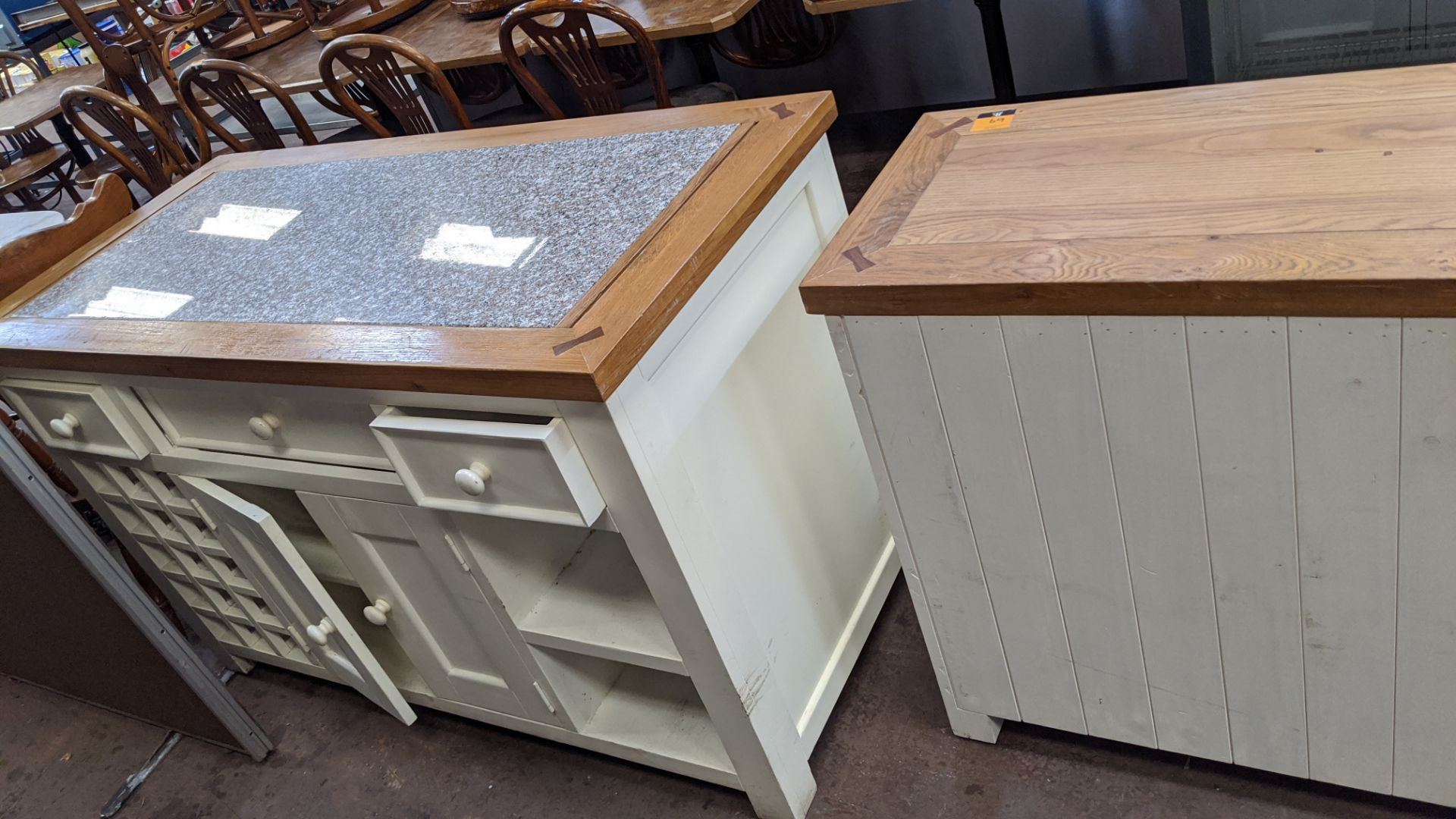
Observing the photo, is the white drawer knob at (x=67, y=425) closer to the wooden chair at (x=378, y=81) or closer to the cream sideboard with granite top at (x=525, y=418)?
the cream sideboard with granite top at (x=525, y=418)

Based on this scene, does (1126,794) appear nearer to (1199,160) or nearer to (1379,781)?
(1379,781)

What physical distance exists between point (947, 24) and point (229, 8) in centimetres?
359

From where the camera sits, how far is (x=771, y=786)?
1442mm

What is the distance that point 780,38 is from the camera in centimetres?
324

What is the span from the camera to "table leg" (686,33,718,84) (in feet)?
10.0

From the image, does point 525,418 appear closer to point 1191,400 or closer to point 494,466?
point 494,466

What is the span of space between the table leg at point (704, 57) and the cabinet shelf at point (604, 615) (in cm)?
190

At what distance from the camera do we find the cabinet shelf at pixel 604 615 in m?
1.40

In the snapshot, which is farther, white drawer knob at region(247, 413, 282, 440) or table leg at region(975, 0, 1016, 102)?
table leg at region(975, 0, 1016, 102)

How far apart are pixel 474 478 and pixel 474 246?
1.21ft

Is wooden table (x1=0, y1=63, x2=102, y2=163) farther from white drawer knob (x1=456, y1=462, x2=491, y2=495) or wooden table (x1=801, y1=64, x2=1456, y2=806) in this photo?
wooden table (x1=801, y1=64, x2=1456, y2=806)

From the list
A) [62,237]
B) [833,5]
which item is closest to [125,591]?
[62,237]

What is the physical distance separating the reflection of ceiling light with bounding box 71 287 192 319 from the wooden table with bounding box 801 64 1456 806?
99 cm

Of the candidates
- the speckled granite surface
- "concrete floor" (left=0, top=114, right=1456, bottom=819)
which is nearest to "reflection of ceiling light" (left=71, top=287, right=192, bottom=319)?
the speckled granite surface
